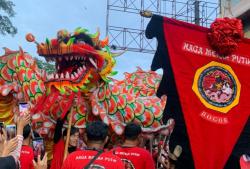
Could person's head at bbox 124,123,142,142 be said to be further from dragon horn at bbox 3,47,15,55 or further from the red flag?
dragon horn at bbox 3,47,15,55

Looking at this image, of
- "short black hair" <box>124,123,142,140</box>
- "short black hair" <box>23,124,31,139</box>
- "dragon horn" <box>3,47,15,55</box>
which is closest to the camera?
"short black hair" <box>124,123,142,140</box>

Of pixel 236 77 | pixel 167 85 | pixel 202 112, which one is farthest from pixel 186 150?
pixel 236 77

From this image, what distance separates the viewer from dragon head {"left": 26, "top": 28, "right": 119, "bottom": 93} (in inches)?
178

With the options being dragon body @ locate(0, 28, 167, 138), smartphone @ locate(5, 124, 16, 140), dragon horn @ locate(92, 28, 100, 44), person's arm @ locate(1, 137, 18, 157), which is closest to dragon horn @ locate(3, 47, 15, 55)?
dragon body @ locate(0, 28, 167, 138)

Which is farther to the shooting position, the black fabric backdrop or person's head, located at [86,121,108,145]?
the black fabric backdrop

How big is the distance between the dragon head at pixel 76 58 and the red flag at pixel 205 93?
2.56 feet

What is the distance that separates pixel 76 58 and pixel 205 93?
1546mm

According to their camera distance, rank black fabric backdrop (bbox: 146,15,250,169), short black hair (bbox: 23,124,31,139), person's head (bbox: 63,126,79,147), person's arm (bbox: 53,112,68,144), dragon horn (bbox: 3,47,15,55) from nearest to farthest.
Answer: short black hair (bbox: 23,124,31,139) → person's head (bbox: 63,126,79,147) → person's arm (bbox: 53,112,68,144) → black fabric backdrop (bbox: 146,15,250,169) → dragon horn (bbox: 3,47,15,55)

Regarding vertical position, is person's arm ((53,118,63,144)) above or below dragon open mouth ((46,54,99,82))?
below

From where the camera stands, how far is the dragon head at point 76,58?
4.53 metres

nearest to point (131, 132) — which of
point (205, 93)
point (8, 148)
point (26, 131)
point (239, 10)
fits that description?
point (26, 131)

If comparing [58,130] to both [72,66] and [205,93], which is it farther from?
[205,93]

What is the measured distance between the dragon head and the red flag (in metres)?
0.78

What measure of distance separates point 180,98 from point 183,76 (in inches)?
10.1
